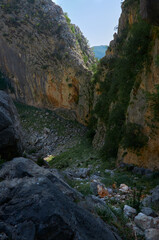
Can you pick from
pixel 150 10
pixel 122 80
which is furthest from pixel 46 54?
pixel 150 10

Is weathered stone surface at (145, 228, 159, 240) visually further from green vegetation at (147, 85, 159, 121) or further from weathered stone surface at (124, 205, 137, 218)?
green vegetation at (147, 85, 159, 121)

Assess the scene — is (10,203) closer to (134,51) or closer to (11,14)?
(134,51)

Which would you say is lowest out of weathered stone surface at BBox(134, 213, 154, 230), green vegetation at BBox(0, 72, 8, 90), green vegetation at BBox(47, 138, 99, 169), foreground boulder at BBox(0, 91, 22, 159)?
green vegetation at BBox(47, 138, 99, 169)

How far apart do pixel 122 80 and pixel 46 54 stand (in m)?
15.1

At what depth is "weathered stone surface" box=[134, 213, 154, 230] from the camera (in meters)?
3.30

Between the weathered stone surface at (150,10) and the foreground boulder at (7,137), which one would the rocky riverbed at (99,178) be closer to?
the foreground boulder at (7,137)

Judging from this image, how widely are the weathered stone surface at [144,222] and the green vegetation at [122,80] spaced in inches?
172

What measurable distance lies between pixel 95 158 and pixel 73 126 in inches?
371

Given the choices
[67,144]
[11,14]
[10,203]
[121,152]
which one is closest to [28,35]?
[11,14]

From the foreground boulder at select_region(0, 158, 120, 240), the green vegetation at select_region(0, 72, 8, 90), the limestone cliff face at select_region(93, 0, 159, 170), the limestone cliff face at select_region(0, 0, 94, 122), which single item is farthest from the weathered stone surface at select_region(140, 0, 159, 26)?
the green vegetation at select_region(0, 72, 8, 90)

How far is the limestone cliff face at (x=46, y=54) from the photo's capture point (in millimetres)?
20875

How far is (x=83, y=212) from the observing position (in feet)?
9.38

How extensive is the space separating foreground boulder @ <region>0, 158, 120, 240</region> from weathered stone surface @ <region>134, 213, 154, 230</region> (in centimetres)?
72

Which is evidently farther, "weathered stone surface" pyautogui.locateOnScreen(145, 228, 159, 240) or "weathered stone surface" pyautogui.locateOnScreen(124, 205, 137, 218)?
"weathered stone surface" pyautogui.locateOnScreen(124, 205, 137, 218)
